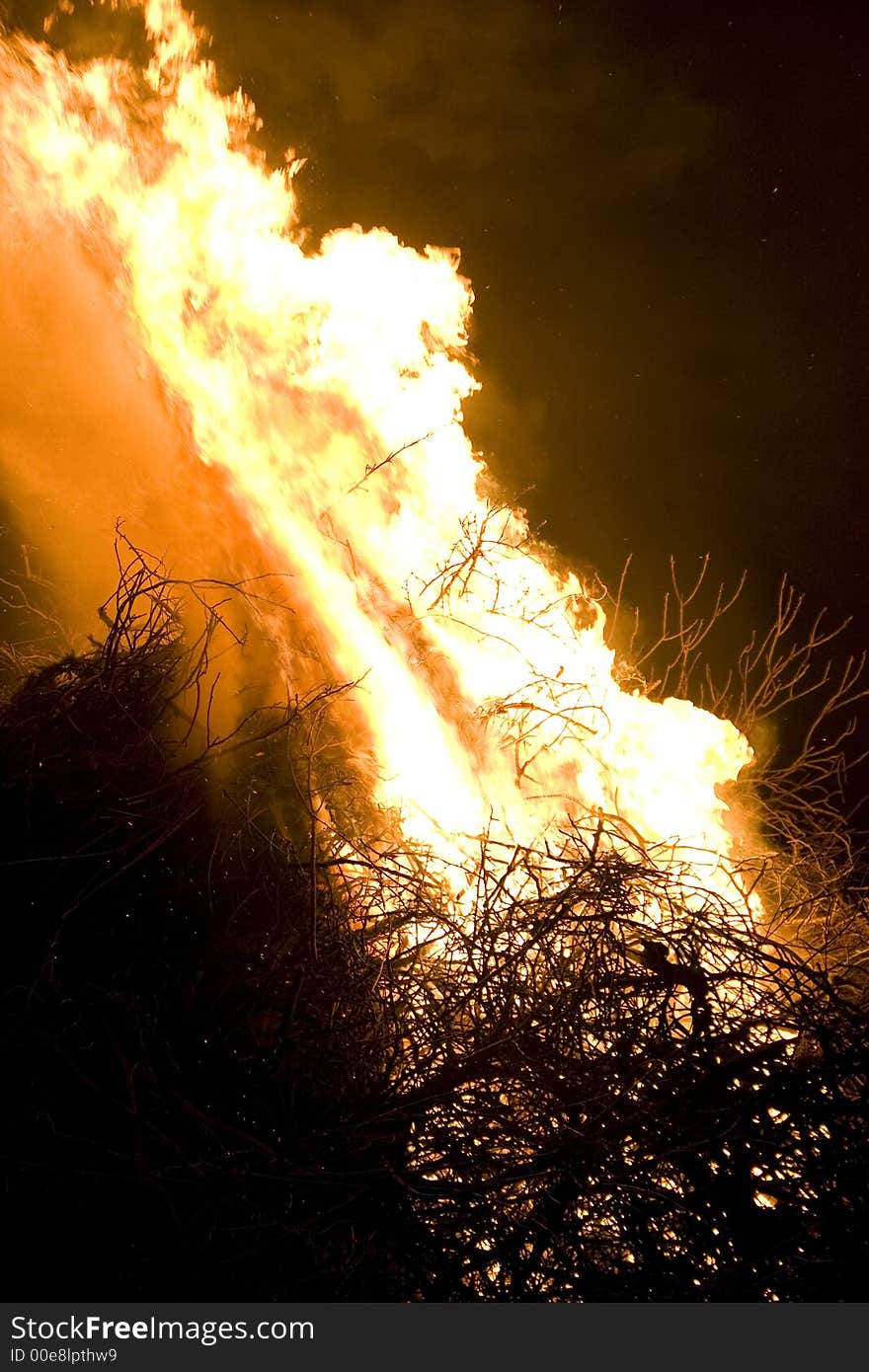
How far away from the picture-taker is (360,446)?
13.5ft

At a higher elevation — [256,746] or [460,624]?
[460,624]

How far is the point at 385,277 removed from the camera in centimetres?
421

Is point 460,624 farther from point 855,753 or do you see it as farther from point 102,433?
point 855,753

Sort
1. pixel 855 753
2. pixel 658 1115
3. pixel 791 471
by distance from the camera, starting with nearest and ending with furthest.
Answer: pixel 658 1115 → pixel 791 471 → pixel 855 753

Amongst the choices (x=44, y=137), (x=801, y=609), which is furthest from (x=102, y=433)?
(x=801, y=609)

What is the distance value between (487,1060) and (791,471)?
5.77 metres

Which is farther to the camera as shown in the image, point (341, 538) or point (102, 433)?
point (102, 433)

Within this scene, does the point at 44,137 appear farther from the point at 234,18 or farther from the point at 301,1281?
the point at 301,1281

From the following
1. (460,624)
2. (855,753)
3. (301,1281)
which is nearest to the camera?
(301,1281)

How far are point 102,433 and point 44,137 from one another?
59.6 inches

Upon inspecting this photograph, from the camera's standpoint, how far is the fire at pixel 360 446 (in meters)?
3.79

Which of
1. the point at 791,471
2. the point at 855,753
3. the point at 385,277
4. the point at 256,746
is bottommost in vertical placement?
the point at 256,746

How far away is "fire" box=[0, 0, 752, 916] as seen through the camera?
3.79 metres

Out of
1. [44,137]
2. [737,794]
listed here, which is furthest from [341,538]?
[737,794]
